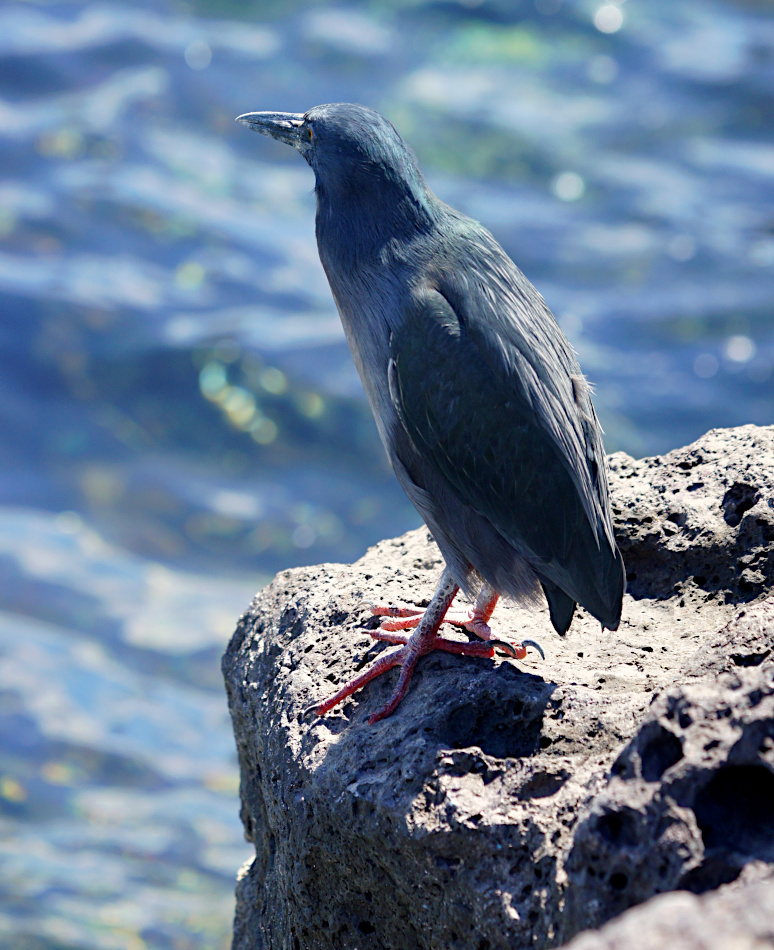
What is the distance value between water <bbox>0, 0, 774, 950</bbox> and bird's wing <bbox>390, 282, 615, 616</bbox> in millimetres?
3609

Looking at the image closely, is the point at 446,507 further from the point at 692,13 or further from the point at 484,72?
the point at 692,13

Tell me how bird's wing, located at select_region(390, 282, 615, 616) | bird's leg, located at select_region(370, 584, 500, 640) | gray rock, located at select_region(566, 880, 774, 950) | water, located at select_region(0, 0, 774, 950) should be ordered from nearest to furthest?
gray rock, located at select_region(566, 880, 774, 950) → bird's wing, located at select_region(390, 282, 615, 616) → bird's leg, located at select_region(370, 584, 500, 640) → water, located at select_region(0, 0, 774, 950)

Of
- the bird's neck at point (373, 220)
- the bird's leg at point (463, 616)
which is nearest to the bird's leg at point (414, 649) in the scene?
the bird's leg at point (463, 616)

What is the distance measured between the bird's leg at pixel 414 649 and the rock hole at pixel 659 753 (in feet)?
3.85

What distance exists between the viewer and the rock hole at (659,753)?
212 cm

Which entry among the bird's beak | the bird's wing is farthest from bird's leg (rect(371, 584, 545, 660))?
the bird's beak

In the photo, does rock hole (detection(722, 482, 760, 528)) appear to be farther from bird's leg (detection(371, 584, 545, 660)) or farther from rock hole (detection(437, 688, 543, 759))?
rock hole (detection(437, 688, 543, 759))

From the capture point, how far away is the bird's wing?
323cm

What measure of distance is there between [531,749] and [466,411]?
1068 millimetres

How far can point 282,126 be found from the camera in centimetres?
405

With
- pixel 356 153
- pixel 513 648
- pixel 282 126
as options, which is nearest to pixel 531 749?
pixel 513 648

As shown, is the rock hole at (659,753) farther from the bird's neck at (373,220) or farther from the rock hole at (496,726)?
the bird's neck at (373,220)

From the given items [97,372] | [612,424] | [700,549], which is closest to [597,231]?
[612,424]

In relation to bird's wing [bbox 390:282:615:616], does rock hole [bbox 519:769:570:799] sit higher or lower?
lower
